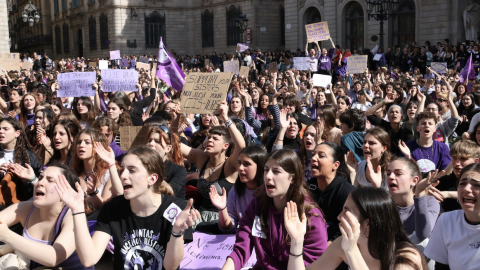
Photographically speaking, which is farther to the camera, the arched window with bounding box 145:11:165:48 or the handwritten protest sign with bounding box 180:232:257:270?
the arched window with bounding box 145:11:165:48

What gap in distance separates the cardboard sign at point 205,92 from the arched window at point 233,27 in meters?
32.8

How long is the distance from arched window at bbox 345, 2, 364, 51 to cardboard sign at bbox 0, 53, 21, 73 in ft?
66.2

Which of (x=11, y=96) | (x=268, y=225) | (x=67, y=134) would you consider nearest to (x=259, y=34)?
(x=11, y=96)

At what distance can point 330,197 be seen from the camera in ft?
13.7

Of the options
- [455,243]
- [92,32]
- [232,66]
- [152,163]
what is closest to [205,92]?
[152,163]

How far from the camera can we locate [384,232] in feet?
8.99

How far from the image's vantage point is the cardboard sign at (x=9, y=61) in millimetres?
14555

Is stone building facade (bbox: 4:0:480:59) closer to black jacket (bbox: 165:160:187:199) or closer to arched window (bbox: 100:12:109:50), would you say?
arched window (bbox: 100:12:109:50)

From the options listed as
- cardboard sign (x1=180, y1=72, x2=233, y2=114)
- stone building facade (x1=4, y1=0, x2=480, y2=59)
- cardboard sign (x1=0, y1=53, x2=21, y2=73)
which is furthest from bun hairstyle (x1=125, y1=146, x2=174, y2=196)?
stone building facade (x1=4, y1=0, x2=480, y2=59)

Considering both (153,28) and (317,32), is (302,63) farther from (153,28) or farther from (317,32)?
(153,28)

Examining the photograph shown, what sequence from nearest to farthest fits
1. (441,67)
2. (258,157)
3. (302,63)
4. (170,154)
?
(258,157) < (170,154) < (441,67) < (302,63)

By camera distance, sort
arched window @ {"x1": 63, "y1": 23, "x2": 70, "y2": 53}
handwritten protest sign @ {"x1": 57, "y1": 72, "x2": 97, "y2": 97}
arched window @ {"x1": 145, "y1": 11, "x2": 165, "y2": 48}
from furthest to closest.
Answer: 1. arched window @ {"x1": 63, "y1": 23, "x2": 70, "y2": 53}
2. arched window @ {"x1": 145, "y1": 11, "x2": 165, "y2": 48}
3. handwritten protest sign @ {"x1": 57, "y1": 72, "x2": 97, "y2": 97}

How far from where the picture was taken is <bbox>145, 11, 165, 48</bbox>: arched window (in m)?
44.5

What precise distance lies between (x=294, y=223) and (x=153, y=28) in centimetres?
4374
